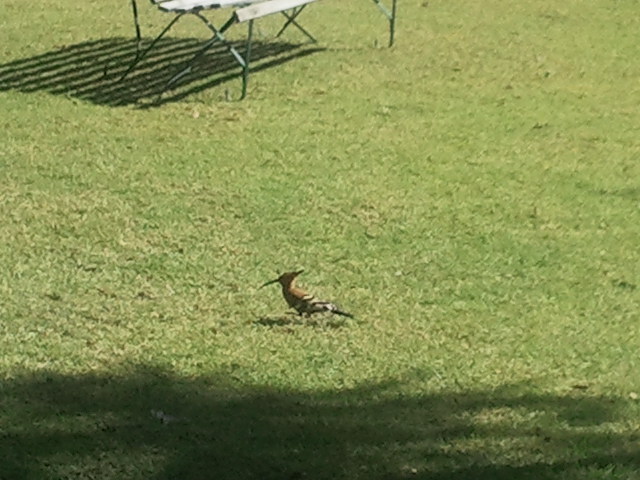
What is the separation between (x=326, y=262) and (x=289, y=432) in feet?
6.03

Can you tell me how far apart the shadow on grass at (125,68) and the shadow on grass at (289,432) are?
14.5 feet

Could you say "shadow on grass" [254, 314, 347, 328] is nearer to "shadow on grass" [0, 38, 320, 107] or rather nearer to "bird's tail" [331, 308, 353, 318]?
"bird's tail" [331, 308, 353, 318]

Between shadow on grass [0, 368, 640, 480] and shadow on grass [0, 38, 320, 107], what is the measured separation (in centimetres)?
442

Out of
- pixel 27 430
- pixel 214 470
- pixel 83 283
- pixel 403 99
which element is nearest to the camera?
pixel 214 470

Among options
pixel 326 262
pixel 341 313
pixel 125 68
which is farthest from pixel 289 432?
pixel 125 68

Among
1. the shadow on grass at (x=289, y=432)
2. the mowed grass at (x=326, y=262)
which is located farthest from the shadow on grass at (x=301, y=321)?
the shadow on grass at (x=289, y=432)

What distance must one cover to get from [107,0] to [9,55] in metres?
2.35

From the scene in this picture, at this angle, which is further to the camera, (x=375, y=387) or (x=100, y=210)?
(x=100, y=210)

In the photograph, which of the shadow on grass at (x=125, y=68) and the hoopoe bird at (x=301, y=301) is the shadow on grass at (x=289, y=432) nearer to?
the hoopoe bird at (x=301, y=301)

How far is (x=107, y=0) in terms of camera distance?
12.1 meters

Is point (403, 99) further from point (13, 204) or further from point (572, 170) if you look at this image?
point (13, 204)

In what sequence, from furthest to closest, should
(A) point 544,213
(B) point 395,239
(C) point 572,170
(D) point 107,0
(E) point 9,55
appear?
(D) point 107,0, (E) point 9,55, (C) point 572,170, (A) point 544,213, (B) point 395,239

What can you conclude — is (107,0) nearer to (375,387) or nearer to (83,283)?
(83,283)

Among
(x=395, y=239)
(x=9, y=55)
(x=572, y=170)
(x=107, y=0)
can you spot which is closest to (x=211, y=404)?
(x=395, y=239)
